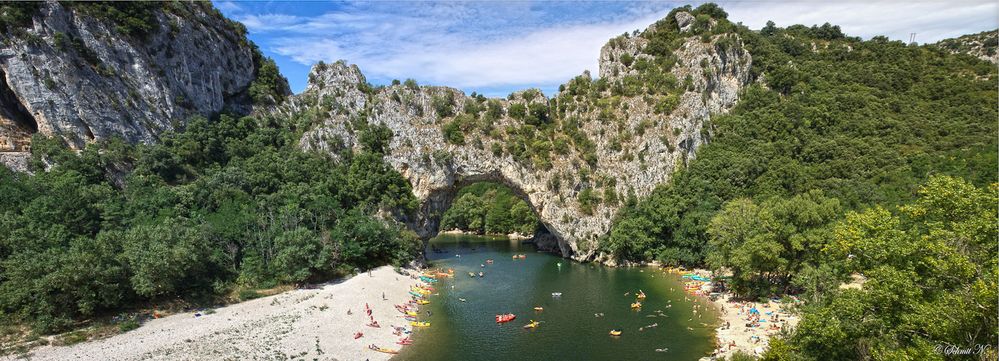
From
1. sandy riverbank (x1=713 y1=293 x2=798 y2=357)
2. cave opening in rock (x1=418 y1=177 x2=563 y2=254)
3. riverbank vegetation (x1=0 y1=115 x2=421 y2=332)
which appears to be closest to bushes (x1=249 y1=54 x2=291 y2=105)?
riverbank vegetation (x1=0 y1=115 x2=421 y2=332)

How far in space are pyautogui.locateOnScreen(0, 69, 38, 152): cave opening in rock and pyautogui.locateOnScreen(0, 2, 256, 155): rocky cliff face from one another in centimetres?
8

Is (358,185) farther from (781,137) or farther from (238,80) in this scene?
(781,137)

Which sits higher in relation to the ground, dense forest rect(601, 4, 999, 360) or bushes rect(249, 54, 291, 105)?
bushes rect(249, 54, 291, 105)

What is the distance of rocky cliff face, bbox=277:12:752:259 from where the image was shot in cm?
6762

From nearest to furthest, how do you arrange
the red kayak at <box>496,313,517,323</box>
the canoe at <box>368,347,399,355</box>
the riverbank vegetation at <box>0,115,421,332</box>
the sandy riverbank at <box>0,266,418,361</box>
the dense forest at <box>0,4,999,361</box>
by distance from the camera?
the dense forest at <box>0,4,999,361</box> < the sandy riverbank at <box>0,266,418,361</box> < the canoe at <box>368,347,399,355</box> < the riverbank vegetation at <box>0,115,421,332</box> < the red kayak at <box>496,313,517,323</box>

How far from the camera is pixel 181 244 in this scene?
3928 cm

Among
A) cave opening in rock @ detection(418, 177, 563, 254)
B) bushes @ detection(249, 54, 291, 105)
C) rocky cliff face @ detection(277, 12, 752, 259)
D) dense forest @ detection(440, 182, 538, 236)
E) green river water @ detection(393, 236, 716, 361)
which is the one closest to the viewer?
green river water @ detection(393, 236, 716, 361)

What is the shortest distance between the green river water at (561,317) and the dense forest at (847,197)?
711cm

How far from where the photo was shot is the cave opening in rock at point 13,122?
163 ft

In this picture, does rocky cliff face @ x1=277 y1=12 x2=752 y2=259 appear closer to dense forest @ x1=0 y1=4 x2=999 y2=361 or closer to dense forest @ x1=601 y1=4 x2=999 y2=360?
dense forest @ x1=0 y1=4 x2=999 y2=361

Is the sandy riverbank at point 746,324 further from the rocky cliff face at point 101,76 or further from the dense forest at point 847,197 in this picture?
the rocky cliff face at point 101,76

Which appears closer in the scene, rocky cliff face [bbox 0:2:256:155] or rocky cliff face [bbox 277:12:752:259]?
rocky cliff face [bbox 0:2:256:155]

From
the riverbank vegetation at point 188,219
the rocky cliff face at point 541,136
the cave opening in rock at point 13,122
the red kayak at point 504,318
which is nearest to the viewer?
the riverbank vegetation at point 188,219

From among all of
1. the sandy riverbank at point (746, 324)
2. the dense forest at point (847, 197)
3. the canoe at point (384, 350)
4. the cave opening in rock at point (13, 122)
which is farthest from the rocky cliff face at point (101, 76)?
the sandy riverbank at point (746, 324)
